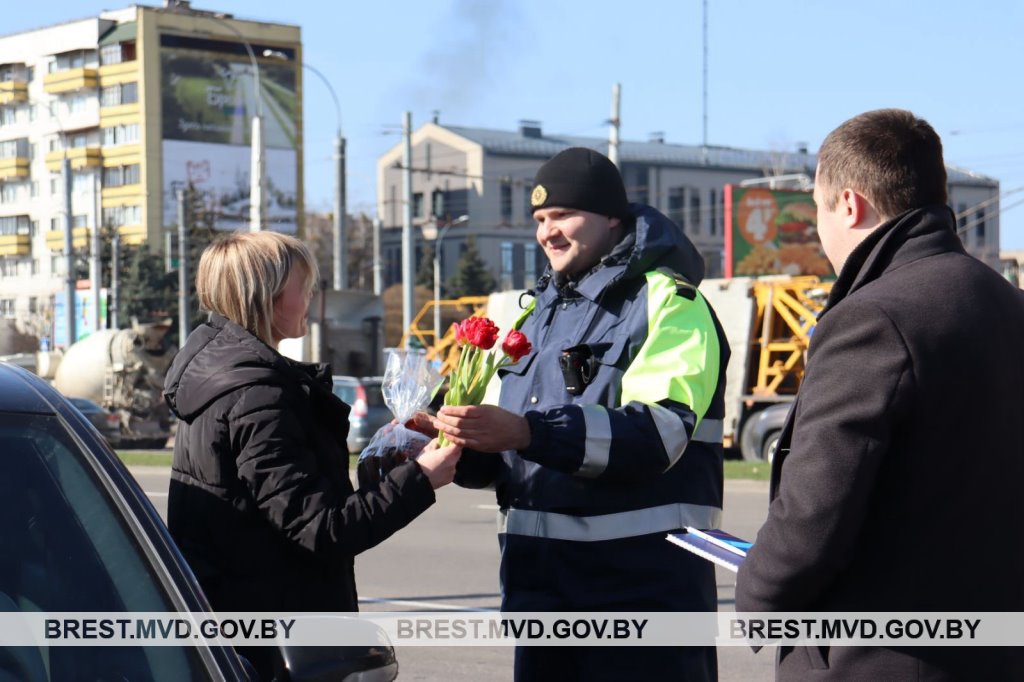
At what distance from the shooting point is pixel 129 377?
103 ft

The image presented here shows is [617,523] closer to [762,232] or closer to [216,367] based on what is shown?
[216,367]

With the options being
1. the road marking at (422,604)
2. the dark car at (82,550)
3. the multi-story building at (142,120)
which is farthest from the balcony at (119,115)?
the dark car at (82,550)

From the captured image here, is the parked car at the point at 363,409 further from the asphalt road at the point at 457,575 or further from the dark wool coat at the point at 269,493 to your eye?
the dark wool coat at the point at 269,493

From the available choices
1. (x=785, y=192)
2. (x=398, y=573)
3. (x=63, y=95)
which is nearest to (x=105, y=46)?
(x=63, y=95)

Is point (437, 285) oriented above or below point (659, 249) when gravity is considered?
below

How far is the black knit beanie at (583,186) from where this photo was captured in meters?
3.54

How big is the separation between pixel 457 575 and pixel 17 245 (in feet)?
241

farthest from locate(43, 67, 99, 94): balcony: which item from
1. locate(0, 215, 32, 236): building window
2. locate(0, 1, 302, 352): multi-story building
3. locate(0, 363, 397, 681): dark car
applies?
locate(0, 363, 397, 681): dark car

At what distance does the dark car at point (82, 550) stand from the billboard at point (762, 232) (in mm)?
34507

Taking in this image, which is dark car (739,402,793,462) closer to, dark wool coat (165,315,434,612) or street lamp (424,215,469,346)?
street lamp (424,215,469,346)

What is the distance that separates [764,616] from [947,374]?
21.9 inches

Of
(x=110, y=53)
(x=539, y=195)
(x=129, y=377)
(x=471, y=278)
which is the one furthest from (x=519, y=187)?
(x=539, y=195)

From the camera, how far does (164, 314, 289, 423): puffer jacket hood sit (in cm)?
300

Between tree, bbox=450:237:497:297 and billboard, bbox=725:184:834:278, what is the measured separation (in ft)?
157
